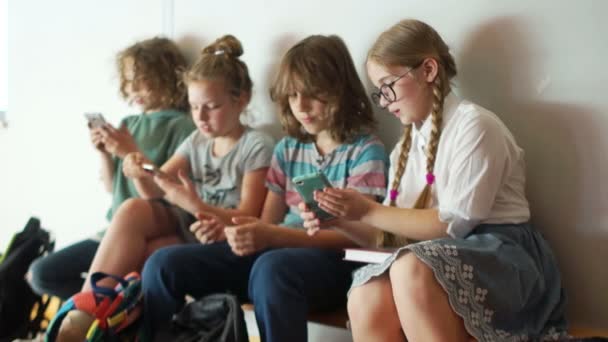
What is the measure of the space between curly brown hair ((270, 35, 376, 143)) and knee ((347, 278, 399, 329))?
19.6 inches

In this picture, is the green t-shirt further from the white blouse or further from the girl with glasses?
the white blouse

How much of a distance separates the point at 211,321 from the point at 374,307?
42 centimetres

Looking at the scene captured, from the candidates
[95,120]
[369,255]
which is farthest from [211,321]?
[95,120]

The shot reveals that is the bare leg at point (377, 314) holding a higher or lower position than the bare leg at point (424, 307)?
lower

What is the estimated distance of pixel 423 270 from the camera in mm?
1085

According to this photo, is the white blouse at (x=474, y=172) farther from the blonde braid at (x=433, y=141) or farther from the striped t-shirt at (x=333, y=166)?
the striped t-shirt at (x=333, y=166)

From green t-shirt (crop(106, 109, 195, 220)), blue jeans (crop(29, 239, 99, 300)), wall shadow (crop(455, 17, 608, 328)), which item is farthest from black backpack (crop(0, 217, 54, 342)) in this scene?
wall shadow (crop(455, 17, 608, 328))

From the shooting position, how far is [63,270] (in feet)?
5.97

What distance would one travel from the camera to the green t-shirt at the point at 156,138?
6.52 feet

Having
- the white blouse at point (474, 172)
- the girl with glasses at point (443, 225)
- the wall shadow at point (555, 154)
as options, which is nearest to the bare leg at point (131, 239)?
the girl with glasses at point (443, 225)

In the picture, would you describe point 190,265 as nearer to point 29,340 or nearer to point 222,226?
point 222,226

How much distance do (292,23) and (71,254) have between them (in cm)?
87

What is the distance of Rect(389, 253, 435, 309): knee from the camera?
42.4 inches

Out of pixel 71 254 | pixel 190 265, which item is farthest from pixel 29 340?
pixel 190 265
